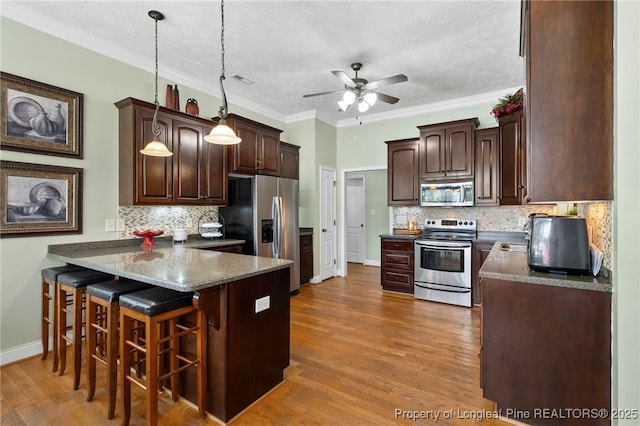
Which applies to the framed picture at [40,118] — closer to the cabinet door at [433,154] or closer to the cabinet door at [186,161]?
the cabinet door at [186,161]

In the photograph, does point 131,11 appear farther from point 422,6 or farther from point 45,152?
point 422,6

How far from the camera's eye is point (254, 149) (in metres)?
4.19

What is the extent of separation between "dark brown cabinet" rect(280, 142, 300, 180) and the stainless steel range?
2.37 meters

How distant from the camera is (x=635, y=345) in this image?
133cm

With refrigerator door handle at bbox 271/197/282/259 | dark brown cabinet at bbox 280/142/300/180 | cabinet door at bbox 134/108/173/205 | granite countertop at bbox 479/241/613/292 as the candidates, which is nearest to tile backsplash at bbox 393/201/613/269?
granite countertop at bbox 479/241/613/292

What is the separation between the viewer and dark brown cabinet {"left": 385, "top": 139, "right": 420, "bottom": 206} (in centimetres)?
478

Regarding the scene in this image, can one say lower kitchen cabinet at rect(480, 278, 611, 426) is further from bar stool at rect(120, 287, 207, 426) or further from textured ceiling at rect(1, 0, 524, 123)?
textured ceiling at rect(1, 0, 524, 123)

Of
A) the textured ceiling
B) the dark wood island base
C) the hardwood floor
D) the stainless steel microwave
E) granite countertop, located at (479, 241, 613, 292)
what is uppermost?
the textured ceiling

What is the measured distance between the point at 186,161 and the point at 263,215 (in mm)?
1167

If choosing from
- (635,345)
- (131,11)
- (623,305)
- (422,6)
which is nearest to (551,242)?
(623,305)

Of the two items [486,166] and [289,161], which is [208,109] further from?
[486,166]

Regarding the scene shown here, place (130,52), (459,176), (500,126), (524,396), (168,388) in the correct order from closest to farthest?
(524,396) → (168,388) → (130,52) → (500,126) → (459,176)

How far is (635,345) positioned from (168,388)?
8.91 ft

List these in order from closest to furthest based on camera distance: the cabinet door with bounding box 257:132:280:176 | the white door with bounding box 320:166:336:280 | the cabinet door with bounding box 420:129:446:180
Result: 1. the cabinet door with bounding box 257:132:280:176
2. the cabinet door with bounding box 420:129:446:180
3. the white door with bounding box 320:166:336:280
